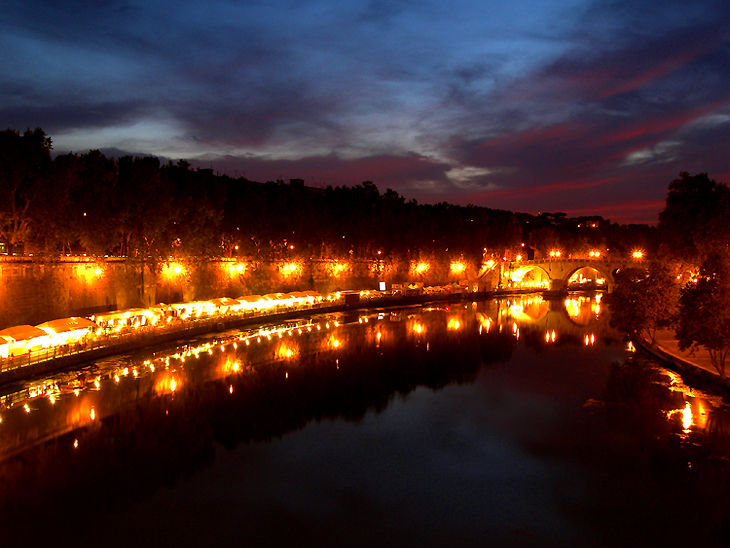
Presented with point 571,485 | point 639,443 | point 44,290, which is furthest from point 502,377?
point 44,290

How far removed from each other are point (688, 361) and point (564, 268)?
5820 centimetres

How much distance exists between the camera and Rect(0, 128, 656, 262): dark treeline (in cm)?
3359

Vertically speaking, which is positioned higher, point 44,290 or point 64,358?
point 44,290

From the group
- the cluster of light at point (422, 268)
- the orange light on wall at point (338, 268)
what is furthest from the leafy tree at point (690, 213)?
the cluster of light at point (422, 268)

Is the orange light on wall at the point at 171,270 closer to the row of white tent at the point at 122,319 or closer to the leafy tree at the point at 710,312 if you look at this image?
the row of white tent at the point at 122,319

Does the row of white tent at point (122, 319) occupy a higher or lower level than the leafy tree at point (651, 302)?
lower

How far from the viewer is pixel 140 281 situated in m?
41.9

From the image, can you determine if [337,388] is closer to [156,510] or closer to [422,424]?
[422,424]

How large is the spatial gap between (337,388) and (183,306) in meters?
19.8

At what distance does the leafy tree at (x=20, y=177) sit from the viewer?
3186 centimetres

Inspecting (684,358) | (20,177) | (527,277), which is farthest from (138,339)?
(527,277)

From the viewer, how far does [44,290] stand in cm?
3331

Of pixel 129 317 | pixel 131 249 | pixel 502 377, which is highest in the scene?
pixel 131 249

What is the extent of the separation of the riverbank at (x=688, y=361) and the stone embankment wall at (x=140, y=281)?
110 feet
